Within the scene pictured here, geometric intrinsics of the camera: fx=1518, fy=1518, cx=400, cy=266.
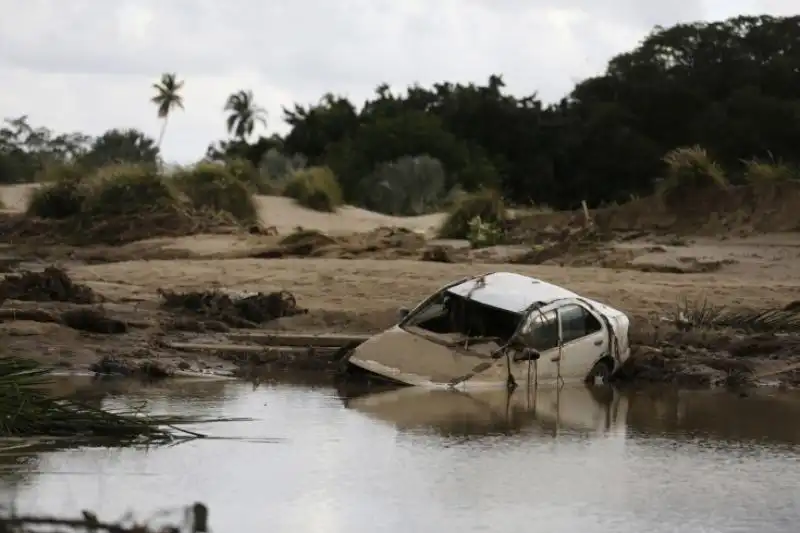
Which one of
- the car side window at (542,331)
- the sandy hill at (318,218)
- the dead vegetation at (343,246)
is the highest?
the sandy hill at (318,218)

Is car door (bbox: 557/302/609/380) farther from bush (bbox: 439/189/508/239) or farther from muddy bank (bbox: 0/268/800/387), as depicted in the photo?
bush (bbox: 439/189/508/239)

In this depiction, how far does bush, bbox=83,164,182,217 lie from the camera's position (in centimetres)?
3612

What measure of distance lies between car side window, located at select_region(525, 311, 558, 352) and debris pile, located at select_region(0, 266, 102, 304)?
7.61 meters

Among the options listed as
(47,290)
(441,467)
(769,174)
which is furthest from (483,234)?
(441,467)

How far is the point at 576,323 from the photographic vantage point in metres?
18.8

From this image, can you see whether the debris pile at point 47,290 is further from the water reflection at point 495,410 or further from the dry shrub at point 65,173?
the dry shrub at point 65,173

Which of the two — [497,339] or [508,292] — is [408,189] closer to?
[508,292]

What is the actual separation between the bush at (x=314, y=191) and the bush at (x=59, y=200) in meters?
6.77

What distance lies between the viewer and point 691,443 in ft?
50.1

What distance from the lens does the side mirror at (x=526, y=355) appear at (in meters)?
17.9

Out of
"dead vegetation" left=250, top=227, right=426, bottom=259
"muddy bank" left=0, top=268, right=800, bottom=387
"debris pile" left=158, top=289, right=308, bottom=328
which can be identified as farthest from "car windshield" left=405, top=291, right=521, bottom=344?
"dead vegetation" left=250, top=227, right=426, bottom=259

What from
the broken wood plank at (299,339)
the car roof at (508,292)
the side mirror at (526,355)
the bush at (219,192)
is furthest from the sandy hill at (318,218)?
the side mirror at (526,355)

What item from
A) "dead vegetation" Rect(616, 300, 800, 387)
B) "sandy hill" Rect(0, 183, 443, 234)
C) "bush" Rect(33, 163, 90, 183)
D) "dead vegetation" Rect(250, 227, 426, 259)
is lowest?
"dead vegetation" Rect(616, 300, 800, 387)

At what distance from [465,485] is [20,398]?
3721mm
